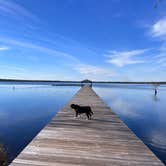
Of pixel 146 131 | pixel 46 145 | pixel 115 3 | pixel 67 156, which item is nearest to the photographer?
pixel 67 156

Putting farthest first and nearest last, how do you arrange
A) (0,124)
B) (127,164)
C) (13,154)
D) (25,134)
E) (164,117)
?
(164,117) < (0,124) < (25,134) < (13,154) < (127,164)

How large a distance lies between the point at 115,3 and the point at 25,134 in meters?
13.0

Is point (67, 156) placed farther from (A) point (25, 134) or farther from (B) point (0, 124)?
(B) point (0, 124)

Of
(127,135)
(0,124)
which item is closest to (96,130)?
(127,135)

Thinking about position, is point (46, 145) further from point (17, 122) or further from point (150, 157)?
point (17, 122)

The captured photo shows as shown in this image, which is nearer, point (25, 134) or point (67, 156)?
point (67, 156)

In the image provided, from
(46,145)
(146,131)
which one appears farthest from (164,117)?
(46,145)

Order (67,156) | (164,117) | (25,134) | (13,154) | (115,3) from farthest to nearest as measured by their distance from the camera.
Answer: (115,3)
(164,117)
(25,134)
(13,154)
(67,156)

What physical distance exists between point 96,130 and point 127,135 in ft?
3.40

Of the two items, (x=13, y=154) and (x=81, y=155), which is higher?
(x=81, y=155)

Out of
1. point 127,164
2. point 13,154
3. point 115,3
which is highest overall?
point 115,3

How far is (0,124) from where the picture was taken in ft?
41.7

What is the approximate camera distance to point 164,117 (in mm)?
16312

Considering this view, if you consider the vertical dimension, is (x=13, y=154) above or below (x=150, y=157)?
below
